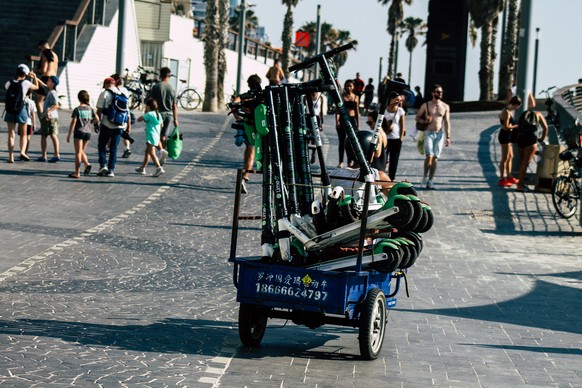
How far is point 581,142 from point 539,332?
9.60 m

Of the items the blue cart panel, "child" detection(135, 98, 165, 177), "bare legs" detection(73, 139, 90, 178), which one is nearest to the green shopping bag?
"child" detection(135, 98, 165, 177)

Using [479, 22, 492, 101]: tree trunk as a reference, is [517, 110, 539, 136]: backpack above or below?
below

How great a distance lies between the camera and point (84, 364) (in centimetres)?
858

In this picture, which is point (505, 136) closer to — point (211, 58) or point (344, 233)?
point (344, 233)

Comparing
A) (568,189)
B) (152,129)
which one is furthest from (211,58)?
(568,189)

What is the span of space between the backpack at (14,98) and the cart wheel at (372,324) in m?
14.2

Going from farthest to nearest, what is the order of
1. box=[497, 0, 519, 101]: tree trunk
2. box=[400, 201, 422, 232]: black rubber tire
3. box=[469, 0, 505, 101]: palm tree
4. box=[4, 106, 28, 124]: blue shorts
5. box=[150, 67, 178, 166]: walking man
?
box=[469, 0, 505, 101]: palm tree, box=[497, 0, 519, 101]: tree trunk, box=[150, 67, 178, 166]: walking man, box=[4, 106, 28, 124]: blue shorts, box=[400, 201, 422, 232]: black rubber tire

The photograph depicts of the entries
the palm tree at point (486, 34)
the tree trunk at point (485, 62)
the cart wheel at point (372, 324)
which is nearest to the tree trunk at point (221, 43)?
the tree trunk at point (485, 62)

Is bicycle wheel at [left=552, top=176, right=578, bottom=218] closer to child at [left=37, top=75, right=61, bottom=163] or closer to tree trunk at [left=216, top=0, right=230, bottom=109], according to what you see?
child at [left=37, top=75, right=61, bottom=163]

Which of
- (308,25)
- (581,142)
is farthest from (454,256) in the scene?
(308,25)

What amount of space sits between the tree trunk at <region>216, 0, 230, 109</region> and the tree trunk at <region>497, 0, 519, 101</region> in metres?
11.6

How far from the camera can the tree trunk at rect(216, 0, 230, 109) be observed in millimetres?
48812

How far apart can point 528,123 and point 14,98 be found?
30.1 feet

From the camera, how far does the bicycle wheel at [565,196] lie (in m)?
20.5
